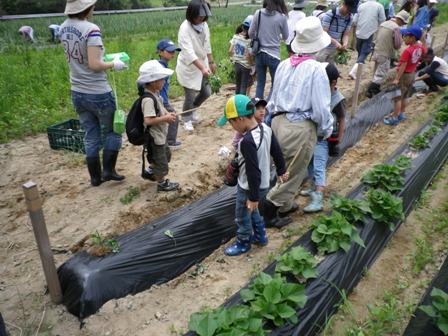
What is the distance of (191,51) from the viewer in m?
5.06

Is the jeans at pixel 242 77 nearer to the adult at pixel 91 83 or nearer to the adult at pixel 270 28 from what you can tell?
the adult at pixel 270 28

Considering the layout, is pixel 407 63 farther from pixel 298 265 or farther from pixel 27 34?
pixel 27 34

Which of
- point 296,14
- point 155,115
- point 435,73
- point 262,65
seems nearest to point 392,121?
point 435,73

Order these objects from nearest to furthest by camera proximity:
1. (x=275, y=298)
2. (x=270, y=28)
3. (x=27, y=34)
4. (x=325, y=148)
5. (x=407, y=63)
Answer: (x=275, y=298)
(x=325, y=148)
(x=270, y=28)
(x=407, y=63)
(x=27, y=34)

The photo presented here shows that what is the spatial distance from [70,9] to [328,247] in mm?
2996

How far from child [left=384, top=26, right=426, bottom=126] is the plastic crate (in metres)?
4.72

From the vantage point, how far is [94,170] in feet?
13.9

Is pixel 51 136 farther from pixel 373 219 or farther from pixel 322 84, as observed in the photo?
pixel 373 219

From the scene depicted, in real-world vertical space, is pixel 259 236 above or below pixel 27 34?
below

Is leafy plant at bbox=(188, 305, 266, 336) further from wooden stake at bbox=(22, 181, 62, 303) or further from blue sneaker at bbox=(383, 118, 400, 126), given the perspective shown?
blue sneaker at bbox=(383, 118, 400, 126)

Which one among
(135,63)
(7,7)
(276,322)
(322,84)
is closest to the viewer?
(276,322)

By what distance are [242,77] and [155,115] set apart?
112 inches

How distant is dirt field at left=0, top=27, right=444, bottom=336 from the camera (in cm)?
291

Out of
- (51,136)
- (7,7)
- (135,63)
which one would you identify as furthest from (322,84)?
(7,7)
